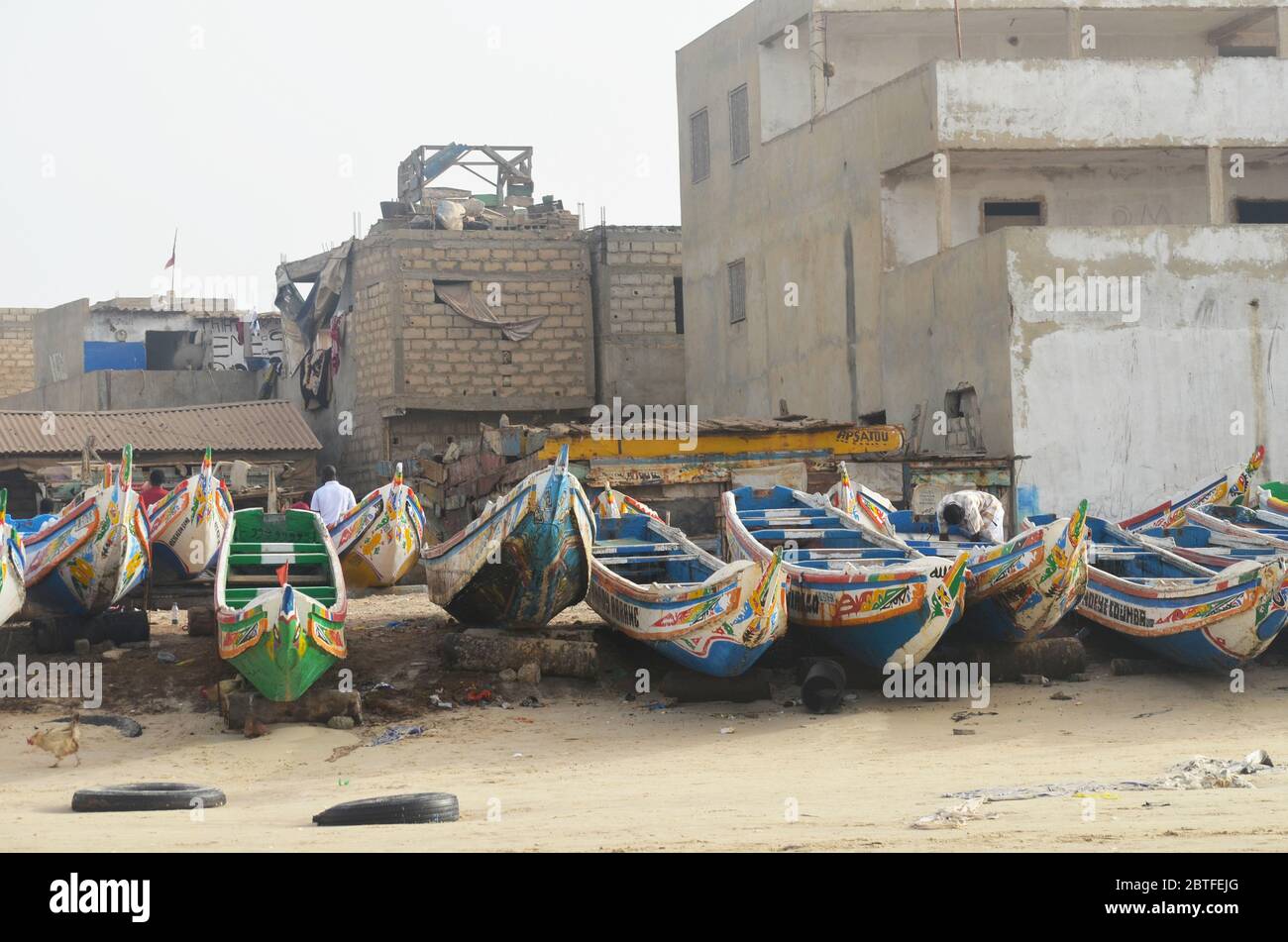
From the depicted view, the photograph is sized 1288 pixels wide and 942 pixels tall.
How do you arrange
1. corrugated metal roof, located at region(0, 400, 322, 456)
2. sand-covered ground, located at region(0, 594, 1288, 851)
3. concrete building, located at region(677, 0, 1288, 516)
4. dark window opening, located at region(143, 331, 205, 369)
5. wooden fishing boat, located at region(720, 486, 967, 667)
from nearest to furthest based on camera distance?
sand-covered ground, located at region(0, 594, 1288, 851), wooden fishing boat, located at region(720, 486, 967, 667), concrete building, located at region(677, 0, 1288, 516), corrugated metal roof, located at region(0, 400, 322, 456), dark window opening, located at region(143, 331, 205, 369)

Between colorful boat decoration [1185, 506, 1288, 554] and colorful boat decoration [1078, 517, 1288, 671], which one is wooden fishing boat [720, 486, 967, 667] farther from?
colorful boat decoration [1185, 506, 1288, 554]

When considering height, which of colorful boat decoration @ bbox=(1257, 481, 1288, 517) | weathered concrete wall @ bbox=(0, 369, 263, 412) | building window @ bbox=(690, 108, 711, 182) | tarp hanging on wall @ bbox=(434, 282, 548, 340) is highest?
building window @ bbox=(690, 108, 711, 182)

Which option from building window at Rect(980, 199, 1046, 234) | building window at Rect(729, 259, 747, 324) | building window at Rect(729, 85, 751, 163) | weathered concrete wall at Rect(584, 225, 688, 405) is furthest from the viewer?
weathered concrete wall at Rect(584, 225, 688, 405)

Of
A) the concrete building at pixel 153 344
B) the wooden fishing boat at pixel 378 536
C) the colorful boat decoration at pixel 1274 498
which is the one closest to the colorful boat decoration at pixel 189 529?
the wooden fishing boat at pixel 378 536

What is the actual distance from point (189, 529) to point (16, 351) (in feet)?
93.9

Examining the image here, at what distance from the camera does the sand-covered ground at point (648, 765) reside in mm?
8523

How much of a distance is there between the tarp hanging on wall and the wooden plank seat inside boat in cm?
1425

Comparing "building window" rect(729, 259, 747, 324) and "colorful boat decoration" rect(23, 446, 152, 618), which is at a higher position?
"building window" rect(729, 259, 747, 324)

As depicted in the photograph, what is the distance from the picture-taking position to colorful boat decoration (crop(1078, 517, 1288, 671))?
47.6 ft

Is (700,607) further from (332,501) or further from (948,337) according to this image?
(948,337)

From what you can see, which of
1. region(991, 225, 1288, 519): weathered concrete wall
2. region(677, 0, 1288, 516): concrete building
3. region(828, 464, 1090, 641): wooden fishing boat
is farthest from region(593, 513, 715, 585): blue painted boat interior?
region(991, 225, 1288, 519): weathered concrete wall

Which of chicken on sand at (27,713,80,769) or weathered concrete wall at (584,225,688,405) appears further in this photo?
weathered concrete wall at (584,225,688,405)
